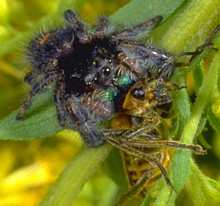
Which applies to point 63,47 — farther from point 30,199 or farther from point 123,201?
point 30,199

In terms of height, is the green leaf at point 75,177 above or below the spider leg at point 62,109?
below

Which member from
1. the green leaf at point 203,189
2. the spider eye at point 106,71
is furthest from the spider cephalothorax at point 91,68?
the green leaf at point 203,189

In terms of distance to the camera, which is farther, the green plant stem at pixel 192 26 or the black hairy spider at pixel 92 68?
the green plant stem at pixel 192 26

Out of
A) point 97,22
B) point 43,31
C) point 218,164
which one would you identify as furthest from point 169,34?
point 218,164

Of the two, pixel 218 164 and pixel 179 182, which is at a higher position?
pixel 179 182

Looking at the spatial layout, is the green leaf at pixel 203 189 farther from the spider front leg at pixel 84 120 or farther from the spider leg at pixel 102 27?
the spider leg at pixel 102 27

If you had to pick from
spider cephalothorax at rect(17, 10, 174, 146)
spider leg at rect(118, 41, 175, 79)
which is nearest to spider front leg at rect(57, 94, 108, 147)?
spider cephalothorax at rect(17, 10, 174, 146)

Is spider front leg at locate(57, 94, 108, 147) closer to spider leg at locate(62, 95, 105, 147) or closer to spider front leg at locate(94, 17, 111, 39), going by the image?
spider leg at locate(62, 95, 105, 147)
